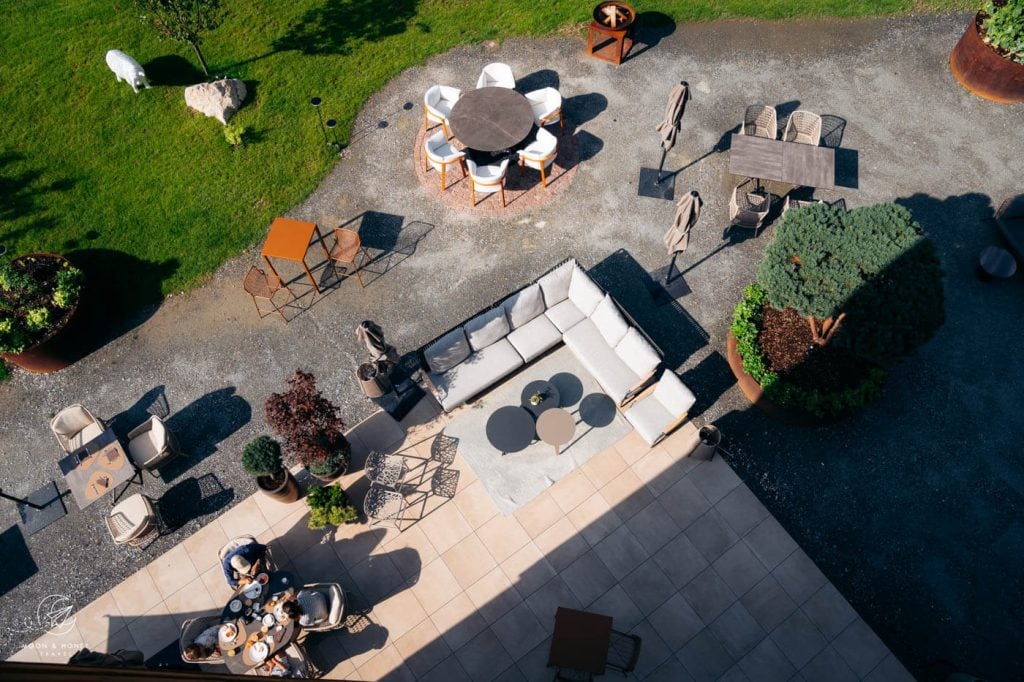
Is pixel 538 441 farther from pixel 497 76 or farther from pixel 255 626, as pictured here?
pixel 497 76

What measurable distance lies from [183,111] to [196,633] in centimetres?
1334

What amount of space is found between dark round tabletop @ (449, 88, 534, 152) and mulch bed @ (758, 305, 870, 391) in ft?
23.8

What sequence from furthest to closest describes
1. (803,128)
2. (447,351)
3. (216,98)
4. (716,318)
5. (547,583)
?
(216,98) < (803,128) < (716,318) < (447,351) < (547,583)

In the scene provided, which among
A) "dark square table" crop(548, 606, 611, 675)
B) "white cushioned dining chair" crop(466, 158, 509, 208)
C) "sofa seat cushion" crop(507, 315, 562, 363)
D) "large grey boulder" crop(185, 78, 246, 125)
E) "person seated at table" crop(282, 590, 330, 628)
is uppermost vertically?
"large grey boulder" crop(185, 78, 246, 125)

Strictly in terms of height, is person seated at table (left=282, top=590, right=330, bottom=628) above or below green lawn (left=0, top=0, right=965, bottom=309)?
below

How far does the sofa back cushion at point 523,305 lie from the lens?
1245cm

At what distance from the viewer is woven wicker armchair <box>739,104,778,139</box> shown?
15.1 metres

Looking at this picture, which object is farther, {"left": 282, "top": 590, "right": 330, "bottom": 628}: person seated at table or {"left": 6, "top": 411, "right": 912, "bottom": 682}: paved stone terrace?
{"left": 6, "top": 411, "right": 912, "bottom": 682}: paved stone terrace

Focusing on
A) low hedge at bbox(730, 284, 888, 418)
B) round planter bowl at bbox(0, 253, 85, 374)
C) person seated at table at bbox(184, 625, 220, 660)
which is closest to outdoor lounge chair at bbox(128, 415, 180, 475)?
round planter bowl at bbox(0, 253, 85, 374)

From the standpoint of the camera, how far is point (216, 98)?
16.3 meters

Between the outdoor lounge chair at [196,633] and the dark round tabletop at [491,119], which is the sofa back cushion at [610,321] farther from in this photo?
the outdoor lounge chair at [196,633]

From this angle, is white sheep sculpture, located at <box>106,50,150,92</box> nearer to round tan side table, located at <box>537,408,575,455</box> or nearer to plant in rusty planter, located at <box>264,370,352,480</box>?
plant in rusty planter, located at <box>264,370,352,480</box>

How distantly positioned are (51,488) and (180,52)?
1240 centimetres

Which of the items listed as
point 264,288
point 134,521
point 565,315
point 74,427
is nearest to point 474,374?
point 565,315
